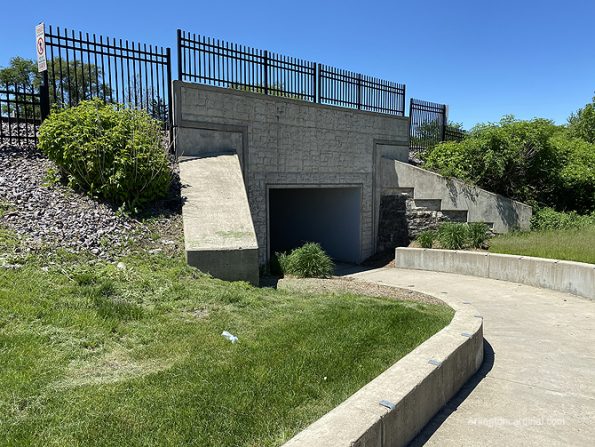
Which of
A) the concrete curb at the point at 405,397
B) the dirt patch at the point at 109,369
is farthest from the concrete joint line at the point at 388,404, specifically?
the dirt patch at the point at 109,369

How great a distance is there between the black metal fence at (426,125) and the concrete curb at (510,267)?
6048 millimetres

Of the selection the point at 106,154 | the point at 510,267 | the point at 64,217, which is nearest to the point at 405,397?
the point at 64,217

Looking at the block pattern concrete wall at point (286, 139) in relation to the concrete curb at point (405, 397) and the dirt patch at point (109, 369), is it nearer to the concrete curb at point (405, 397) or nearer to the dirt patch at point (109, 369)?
the dirt patch at point (109, 369)

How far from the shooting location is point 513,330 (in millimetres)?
6227

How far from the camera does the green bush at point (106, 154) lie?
7994mm

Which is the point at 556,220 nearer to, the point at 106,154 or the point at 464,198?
the point at 464,198

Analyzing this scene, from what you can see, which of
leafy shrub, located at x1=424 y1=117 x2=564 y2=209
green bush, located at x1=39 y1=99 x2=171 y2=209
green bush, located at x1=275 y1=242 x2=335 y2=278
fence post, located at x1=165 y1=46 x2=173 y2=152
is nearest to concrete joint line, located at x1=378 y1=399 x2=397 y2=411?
green bush, located at x1=39 y1=99 x2=171 y2=209

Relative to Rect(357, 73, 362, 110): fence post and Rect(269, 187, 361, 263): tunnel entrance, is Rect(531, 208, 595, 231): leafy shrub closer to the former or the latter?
Rect(269, 187, 361, 263): tunnel entrance

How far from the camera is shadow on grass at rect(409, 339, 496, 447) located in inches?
132

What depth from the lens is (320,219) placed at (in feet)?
52.1

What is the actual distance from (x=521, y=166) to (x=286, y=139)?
24.9 ft

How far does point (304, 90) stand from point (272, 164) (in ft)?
9.45

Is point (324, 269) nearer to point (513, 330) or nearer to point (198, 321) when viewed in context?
point (513, 330)

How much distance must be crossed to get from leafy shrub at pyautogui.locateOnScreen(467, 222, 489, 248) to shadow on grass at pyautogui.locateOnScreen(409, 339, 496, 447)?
700 cm
